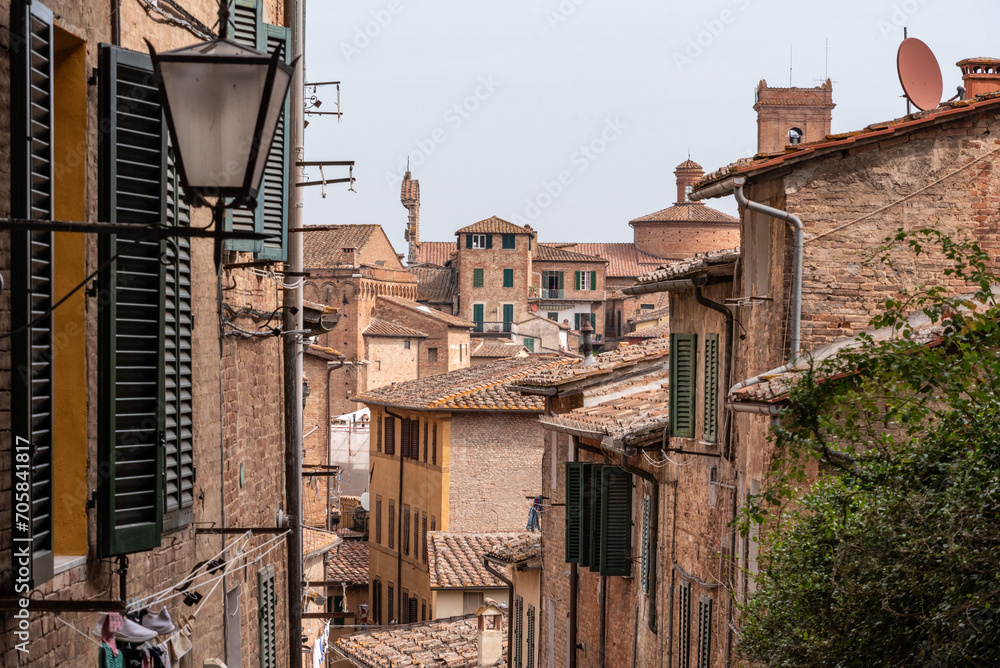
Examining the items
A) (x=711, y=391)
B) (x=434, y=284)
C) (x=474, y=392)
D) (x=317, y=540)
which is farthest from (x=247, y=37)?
(x=434, y=284)

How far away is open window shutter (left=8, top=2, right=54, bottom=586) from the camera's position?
5.32m

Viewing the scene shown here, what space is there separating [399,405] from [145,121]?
1142 inches

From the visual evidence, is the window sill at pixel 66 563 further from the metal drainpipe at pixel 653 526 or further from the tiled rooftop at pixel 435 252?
the tiled rooftop at pixel 435 252

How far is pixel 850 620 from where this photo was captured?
19.7 ft

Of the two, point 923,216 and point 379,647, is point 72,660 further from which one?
point 379,647

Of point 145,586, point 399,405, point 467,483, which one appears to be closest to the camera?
point 145,586

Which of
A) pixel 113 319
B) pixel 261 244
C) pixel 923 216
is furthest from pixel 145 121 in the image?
pixel 923 216

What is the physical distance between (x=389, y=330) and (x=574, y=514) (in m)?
53.7

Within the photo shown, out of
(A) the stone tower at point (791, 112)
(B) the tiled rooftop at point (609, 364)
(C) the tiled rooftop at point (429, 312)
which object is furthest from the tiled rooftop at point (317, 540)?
(A) the stone tower at point (791, 112)

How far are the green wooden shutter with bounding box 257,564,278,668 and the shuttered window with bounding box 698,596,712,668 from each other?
430cm

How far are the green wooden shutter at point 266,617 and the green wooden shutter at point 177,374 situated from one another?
3808mm

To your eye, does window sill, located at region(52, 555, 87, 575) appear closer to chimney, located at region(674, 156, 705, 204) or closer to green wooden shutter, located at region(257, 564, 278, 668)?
green wooden shutter, located at region(257, 564, 278, 668)

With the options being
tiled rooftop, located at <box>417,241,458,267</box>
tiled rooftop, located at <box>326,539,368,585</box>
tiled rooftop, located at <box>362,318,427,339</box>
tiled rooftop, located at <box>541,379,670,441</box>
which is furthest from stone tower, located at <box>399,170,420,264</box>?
tiled rooftop, located at <box>541,379,670,441</box>

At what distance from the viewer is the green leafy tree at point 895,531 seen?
5191 mm
